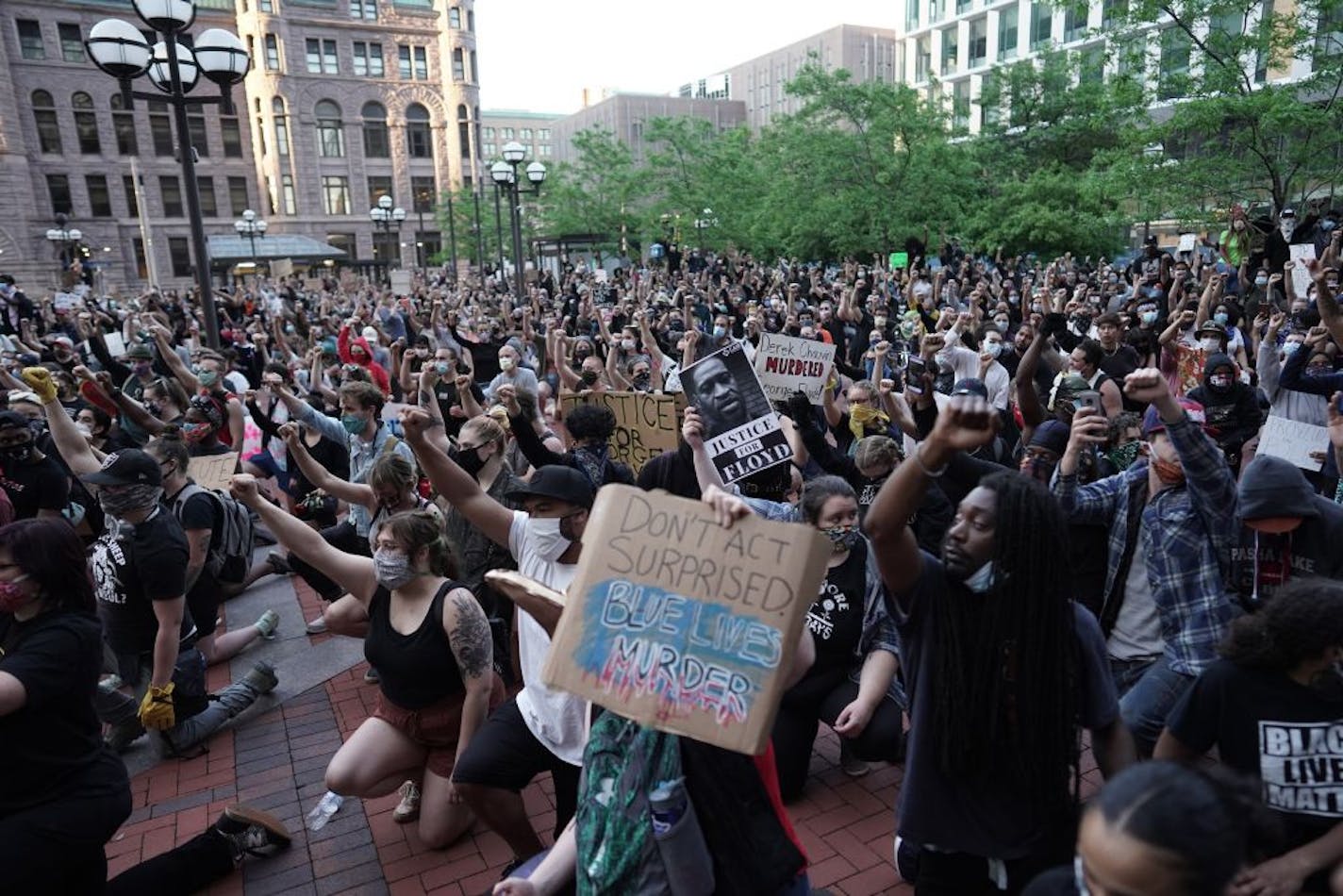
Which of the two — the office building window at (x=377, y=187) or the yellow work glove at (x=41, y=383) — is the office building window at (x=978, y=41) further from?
the yellow work glove at (x=41, y=383)

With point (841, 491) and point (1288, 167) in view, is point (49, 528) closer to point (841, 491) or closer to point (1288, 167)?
point (841, 491)

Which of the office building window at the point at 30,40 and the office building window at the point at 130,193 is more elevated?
the office building window at the point at 30,40

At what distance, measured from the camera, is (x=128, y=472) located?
4.69m

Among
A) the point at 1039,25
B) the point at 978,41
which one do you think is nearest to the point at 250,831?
the point at 1039,25

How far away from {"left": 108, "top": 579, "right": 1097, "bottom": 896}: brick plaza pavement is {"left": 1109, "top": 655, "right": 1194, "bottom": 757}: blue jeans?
110 centimetres

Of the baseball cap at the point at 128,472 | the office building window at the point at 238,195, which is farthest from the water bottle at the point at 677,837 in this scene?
the office building window at the point at 238,195

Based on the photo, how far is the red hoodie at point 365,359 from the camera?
10328mm

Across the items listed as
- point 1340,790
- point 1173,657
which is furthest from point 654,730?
point 1173,657

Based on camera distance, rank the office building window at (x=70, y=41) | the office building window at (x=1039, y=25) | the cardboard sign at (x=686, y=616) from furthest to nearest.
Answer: the office building window at (x=70, y=41) → the office building window at (x=1039, y=25) → the cardboard sign at (x=686, y=616)

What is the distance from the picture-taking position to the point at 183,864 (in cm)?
392

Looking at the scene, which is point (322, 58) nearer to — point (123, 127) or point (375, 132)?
point (375, 132)

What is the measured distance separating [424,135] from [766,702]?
7696cm

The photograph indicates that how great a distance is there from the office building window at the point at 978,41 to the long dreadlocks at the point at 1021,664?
6515 cm

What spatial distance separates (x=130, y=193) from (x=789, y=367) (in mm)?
68578
